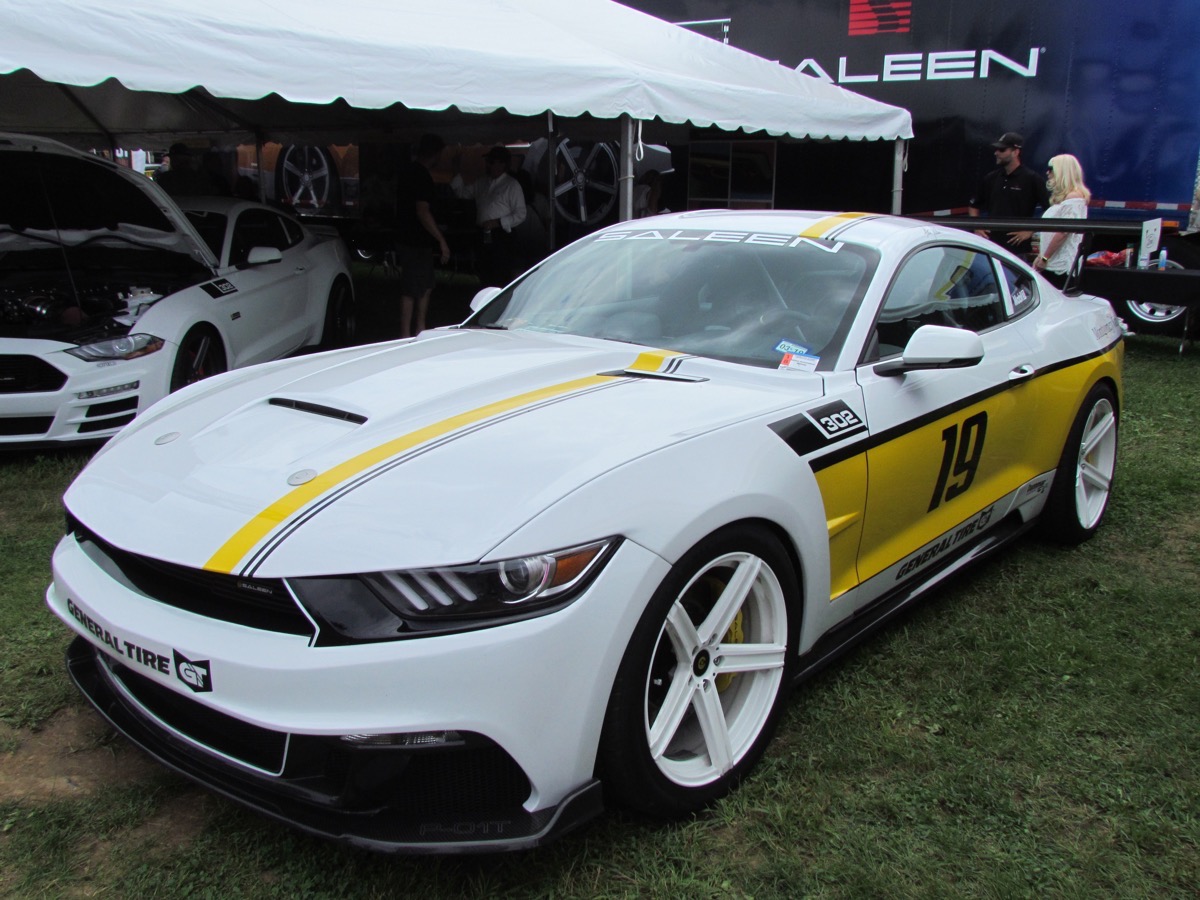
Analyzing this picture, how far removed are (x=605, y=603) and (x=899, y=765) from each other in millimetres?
1120

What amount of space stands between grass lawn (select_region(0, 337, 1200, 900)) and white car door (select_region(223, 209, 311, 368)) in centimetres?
292

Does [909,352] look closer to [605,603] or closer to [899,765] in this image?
[899,765]

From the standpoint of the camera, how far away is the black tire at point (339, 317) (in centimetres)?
771

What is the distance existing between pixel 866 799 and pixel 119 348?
450cm

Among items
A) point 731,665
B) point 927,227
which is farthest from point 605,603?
point 927,227

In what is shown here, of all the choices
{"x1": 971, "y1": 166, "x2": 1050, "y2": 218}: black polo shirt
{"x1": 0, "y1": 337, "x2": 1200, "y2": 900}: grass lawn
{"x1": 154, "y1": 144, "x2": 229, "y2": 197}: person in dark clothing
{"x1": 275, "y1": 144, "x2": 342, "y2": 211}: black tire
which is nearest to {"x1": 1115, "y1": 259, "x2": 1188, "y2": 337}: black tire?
{"x1": 971, "y1": 166, "x2": 1050, "y2": 218}: black polo shirt

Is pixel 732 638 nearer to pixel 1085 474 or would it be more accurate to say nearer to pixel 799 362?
pixel 799 362

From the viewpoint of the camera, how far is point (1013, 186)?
8727 millimetres

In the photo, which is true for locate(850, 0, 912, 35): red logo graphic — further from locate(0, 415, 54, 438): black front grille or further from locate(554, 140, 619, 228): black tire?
locate(0, 415, 54, 438): black front grille

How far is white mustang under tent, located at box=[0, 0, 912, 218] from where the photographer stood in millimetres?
5074

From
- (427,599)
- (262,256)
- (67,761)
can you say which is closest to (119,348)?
(262,256)

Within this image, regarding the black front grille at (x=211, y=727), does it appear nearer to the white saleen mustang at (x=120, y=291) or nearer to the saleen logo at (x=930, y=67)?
the white saleen mustang at (x=120, y=291)

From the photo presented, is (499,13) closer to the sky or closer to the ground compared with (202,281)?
closer to the sky

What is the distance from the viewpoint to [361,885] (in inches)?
81.0
